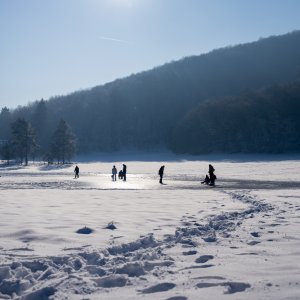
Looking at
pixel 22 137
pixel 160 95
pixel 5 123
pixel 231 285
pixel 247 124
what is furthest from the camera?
pixel 5 123

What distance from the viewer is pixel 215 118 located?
11556cm

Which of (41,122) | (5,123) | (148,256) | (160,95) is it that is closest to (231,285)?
(148,256)

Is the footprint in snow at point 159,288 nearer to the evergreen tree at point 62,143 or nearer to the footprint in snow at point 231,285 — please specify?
the footprint in snow at point 231,285

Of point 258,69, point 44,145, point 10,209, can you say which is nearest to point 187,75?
point 258,69

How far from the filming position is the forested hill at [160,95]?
464ft

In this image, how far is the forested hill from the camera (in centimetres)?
14150

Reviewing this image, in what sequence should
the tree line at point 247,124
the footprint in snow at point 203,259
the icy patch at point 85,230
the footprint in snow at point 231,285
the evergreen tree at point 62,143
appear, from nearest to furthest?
the footprint in snow at point 231,285 < the footprint in snow at point 203,259 < the icy patch at point 85,230 < the evergreen tree at point 62,143 < the tree line at point 247,124

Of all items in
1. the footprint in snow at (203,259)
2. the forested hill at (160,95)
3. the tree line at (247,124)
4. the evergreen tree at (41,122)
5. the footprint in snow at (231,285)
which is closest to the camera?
the footprint in snow at (231,285)

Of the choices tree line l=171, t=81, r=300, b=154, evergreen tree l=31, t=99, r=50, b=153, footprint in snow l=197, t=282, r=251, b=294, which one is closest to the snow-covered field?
footprint in snow l=197, t=282, r=251, b=294

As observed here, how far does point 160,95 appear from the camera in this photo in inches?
6339

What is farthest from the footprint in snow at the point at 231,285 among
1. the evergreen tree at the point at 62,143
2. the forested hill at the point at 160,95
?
the forested hill at the point at 160,95

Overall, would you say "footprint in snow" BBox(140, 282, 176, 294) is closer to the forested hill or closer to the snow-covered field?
the snow-covered field

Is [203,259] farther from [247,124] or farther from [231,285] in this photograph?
[247,124]

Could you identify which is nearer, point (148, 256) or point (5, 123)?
point (148, 256)
